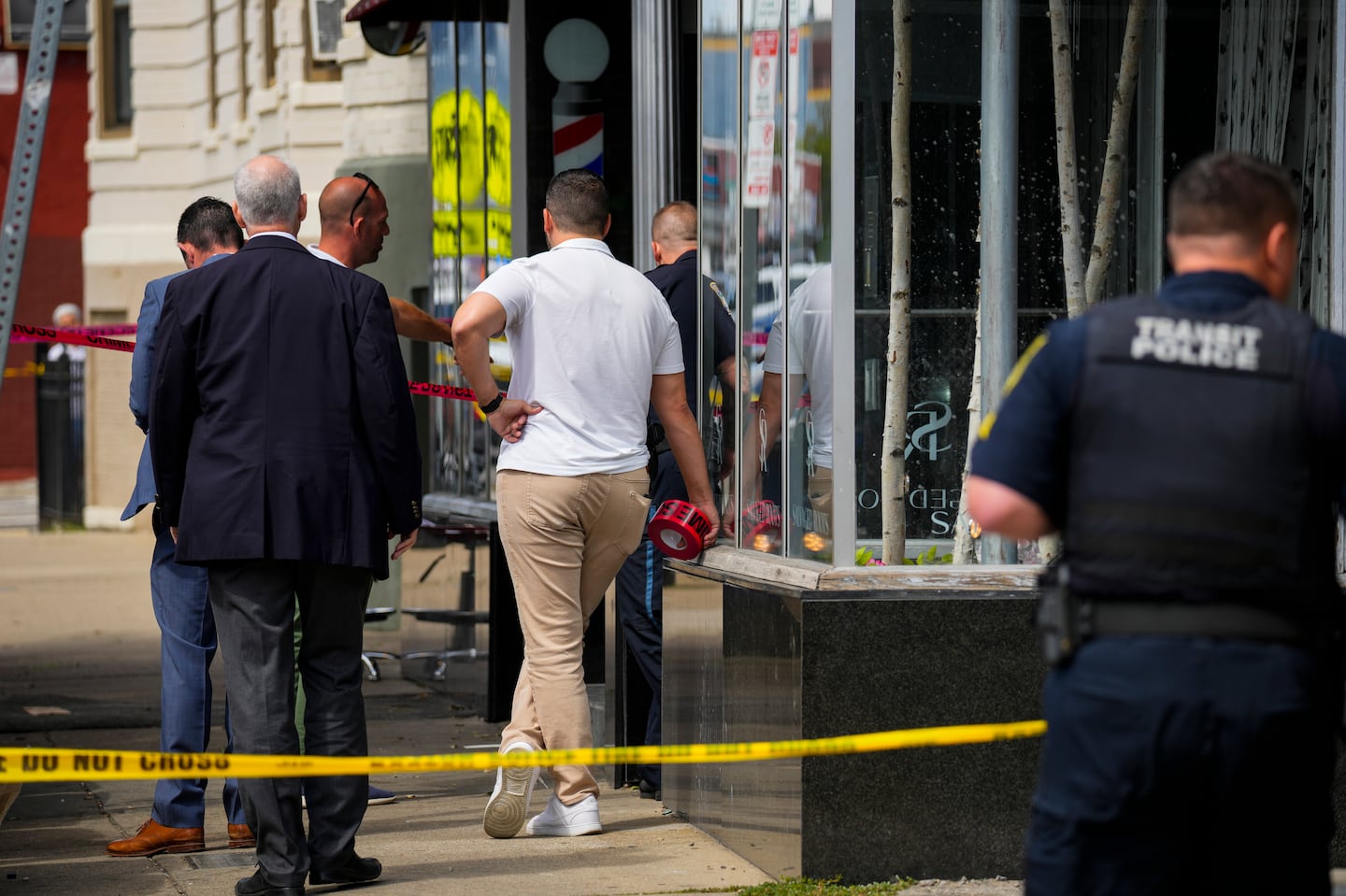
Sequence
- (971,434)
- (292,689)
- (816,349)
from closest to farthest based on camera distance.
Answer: (292,689) → (816,349) → (971,434)

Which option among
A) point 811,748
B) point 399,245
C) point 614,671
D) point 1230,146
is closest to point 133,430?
point 399,245

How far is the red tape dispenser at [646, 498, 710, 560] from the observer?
239 inches

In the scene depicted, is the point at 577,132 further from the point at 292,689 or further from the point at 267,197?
the point at 292,689

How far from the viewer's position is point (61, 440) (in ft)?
77.5

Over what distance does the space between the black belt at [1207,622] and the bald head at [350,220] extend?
3.49 metres

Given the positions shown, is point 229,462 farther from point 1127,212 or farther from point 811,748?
point 1127,212

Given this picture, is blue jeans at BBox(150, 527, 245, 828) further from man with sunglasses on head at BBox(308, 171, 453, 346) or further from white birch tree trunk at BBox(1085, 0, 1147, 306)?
white birch tree trunk at BBox(1085, 0, 1147, 306)

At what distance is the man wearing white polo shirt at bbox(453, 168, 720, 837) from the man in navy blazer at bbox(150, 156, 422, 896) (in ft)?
1.87

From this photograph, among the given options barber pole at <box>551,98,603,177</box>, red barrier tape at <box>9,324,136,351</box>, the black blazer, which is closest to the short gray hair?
the black blazer

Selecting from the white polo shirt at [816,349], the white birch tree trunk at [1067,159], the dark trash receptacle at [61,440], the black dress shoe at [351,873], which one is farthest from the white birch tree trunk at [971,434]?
the dark trash receptacle at [61,440]

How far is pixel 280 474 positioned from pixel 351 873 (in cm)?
115

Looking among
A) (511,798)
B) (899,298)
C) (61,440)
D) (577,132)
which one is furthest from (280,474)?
(61,440)

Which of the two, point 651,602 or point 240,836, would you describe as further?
point 651,602

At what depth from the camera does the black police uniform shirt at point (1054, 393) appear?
310 cm
